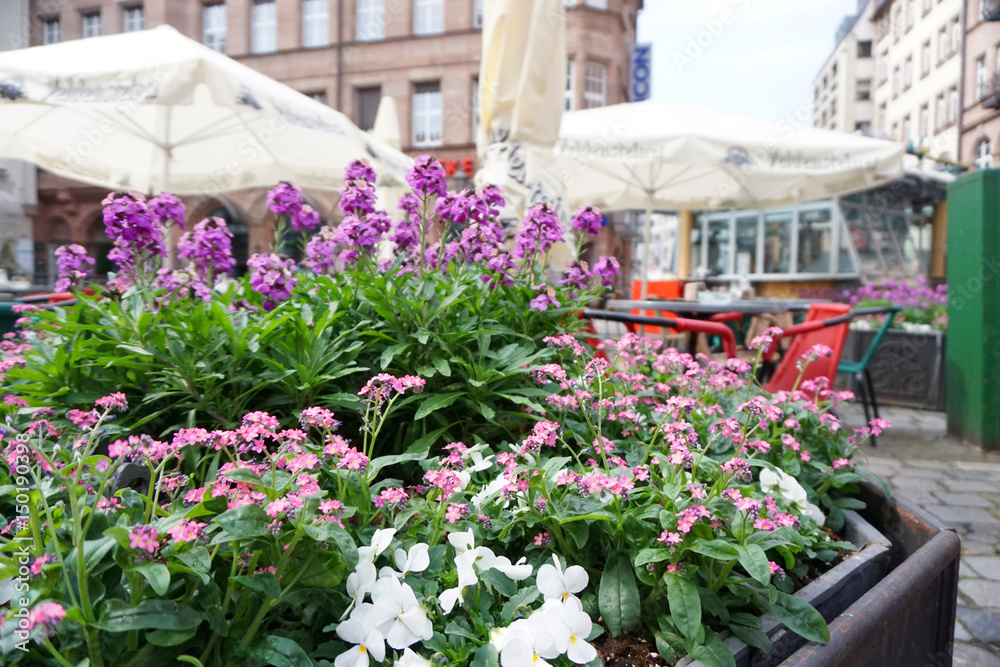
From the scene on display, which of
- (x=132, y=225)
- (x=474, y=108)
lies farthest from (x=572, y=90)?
(x=132, y=225)

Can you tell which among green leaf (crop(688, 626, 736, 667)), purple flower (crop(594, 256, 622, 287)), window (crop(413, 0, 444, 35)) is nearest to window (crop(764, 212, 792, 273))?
window (crop(413, 0, 444, 35))

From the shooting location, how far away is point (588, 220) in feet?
7.91

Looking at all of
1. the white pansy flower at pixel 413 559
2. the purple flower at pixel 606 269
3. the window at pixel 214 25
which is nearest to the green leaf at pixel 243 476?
the white pansy flower at pixel 413 559

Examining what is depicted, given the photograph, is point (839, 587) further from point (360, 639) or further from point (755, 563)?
point (360, 639)

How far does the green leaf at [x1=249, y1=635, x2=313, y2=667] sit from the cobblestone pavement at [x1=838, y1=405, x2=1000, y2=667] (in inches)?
82.9

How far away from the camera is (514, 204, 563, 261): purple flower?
230cm

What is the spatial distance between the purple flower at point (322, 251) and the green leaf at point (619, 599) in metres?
1.61

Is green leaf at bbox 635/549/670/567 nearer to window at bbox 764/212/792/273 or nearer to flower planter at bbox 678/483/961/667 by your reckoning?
flower planter at bbox 678/483/961/667

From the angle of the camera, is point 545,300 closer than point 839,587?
No

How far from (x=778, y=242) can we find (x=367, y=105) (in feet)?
43.3

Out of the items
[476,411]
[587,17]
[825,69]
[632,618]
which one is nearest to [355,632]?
[632,618]

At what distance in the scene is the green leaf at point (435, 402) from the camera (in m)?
1.60

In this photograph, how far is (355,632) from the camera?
39.7 inches

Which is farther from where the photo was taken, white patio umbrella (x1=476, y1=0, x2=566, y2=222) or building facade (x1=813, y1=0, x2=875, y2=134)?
building facade (x1=813, y1=0, x2=875, y2=134)
